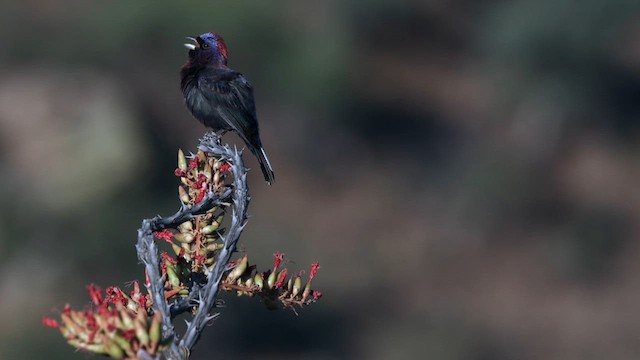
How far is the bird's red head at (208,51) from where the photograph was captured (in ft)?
26.1

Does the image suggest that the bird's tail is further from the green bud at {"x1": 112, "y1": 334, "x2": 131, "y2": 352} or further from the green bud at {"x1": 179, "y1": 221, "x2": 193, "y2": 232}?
the green bud at {"x1": 112, "y1": 334, "x2": 131, "y2": 352}

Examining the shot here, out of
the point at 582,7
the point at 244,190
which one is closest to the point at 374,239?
the point at 582,7

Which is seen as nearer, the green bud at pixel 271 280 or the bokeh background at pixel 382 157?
the green bud at pixel 271 280

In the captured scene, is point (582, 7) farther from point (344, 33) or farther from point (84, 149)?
point (84, 149)

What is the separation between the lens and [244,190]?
379 cm

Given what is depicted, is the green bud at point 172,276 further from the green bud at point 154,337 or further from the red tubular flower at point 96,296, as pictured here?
the green bud at point 154,337

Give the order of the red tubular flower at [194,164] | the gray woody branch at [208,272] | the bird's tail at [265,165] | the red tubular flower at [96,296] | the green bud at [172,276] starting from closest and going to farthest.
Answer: the red tubular flower at [96,296] < the gray woody branch at [208,272] < the green bud at [172,276] < the red tubular flower at [194,164] < the bird's tail at [265,165]

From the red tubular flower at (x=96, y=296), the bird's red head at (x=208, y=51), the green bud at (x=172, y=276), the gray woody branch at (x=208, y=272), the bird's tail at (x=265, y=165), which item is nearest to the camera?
the red tubular flower at (x=96, y=296)

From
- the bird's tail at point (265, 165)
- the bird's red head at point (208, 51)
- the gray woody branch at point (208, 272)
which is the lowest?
the gray woody branch at point (208, 272)

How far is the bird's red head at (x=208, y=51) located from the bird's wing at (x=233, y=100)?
0.23 meters

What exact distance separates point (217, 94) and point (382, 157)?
20.4m

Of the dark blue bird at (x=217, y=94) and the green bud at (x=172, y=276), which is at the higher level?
the dark blue bird at (x=217, y=94)

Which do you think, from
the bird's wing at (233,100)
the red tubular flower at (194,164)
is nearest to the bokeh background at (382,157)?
the bird's wing at (233,100)

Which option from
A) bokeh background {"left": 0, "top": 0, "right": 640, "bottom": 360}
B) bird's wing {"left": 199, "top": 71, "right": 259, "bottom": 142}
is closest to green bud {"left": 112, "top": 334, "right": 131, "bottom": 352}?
bird's wing {"left": 199, "top": 71, "right": 259, "bottom": 142}
